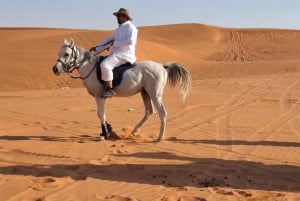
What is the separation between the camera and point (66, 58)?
10.2 m

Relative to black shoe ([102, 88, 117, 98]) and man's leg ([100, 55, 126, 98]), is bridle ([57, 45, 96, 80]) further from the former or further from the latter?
black shoe ([102, 88, 117, 98])

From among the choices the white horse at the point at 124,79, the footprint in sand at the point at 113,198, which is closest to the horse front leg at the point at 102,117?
the white horse at the point at 124,79

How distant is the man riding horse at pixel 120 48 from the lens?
10.2m

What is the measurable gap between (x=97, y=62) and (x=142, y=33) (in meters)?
54.4

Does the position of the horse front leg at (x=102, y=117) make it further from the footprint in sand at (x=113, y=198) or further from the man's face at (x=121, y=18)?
the footprint in sand at (x=113, y=198)

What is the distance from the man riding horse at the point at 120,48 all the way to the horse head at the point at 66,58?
60 centimetres

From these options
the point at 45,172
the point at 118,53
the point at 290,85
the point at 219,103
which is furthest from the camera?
the point at 290,85

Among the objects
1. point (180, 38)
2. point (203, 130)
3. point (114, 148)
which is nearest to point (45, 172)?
point (114, 148)

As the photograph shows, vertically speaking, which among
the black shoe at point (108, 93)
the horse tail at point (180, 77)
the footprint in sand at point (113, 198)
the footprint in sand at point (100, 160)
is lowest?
the footprint in sand at point (113, 198)

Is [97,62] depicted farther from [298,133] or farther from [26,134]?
[298,133]

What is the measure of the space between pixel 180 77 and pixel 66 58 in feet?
7.92

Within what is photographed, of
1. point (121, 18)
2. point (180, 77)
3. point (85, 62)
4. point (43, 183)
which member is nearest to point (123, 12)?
point (121, 18)

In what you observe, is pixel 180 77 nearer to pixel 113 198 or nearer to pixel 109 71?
pixel 109 71

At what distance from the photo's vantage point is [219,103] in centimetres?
1667
